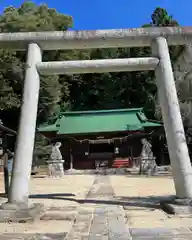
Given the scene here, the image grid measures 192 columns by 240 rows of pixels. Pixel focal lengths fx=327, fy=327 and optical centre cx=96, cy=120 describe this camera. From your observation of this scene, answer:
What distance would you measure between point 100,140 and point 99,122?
323 cm

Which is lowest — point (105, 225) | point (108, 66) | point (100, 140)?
point (105, 225)

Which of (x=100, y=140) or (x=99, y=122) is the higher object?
(x=99, y=122)

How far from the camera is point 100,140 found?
87.2 feet

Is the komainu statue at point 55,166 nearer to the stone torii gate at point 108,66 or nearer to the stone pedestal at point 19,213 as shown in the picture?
the stone torii gate at point 108,66

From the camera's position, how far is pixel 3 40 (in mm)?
7742

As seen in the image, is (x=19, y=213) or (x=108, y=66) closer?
(x=19, y=213)

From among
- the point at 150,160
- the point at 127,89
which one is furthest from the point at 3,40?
the point at 127,89

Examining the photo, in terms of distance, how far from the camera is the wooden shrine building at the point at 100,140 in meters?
26.8

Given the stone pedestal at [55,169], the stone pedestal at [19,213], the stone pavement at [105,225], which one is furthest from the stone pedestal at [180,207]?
the stone pedestal at [55,169]

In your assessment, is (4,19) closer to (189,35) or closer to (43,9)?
(43,9)

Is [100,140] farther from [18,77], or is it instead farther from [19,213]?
[19,213]

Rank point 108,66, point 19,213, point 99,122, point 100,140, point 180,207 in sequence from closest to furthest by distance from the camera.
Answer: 1. point 19,213
2. point 180,207
3. point 108,66
4. point 100,140
5. point 99,122

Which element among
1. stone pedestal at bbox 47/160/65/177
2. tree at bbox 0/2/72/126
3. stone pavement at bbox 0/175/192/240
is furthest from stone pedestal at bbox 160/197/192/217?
tree at bbox 0/2/72/126

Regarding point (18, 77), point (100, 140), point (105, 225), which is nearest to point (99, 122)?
point (100, 140)
